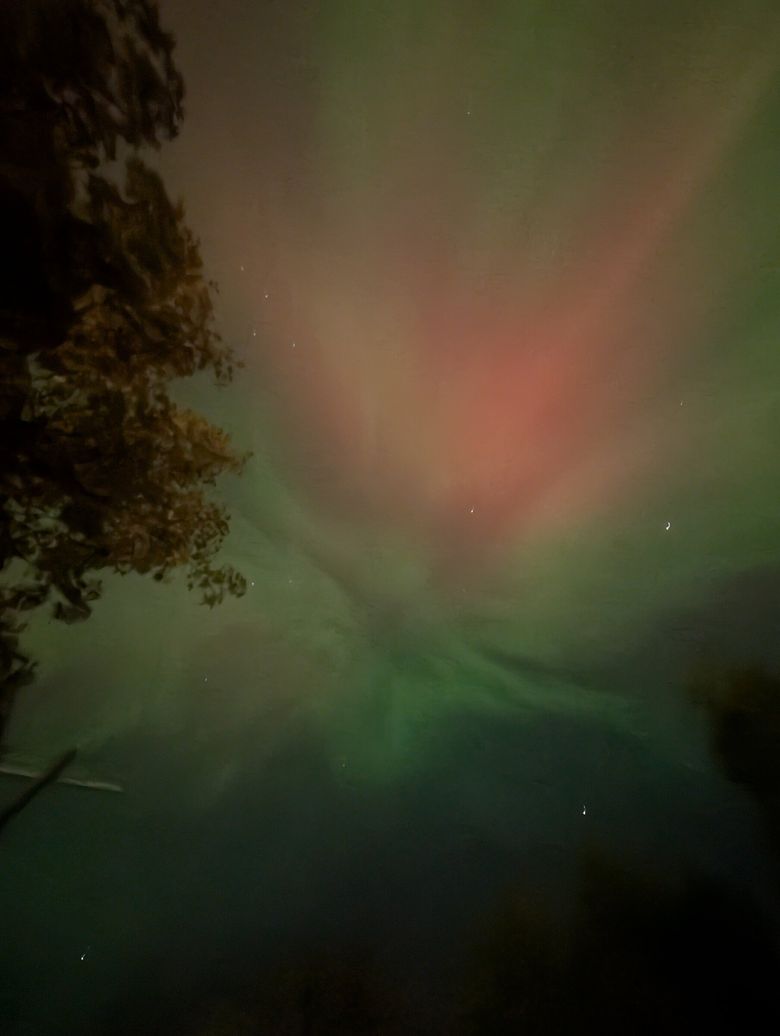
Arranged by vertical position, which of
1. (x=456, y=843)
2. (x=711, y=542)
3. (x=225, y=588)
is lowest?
(x=456, y=843)

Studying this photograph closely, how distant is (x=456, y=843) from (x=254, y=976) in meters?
0.97

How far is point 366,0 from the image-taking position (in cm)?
204

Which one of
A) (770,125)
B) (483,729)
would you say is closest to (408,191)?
(770,125)

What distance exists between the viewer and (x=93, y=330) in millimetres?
2289

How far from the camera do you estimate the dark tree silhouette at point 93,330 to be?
2016mm

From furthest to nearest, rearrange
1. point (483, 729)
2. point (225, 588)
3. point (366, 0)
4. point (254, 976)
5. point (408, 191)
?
1. point (483, 729)
2. point (225, 588)
3. point (254, 976)
4. point (408, 191)
5. point (366, 0)

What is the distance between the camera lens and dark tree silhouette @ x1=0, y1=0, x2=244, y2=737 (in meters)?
2.02

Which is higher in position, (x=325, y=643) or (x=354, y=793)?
(x=325, y=643)

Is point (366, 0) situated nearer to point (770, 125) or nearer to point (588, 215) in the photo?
point (588, 215)

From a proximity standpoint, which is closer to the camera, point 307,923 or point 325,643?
point 307,923

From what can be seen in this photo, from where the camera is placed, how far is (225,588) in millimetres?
2689

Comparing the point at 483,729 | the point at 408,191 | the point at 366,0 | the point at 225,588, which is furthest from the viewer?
the point at 483,729

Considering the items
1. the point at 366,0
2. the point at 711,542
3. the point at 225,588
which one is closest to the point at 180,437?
the point at 225,588

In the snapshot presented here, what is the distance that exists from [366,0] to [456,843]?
3268 mm
